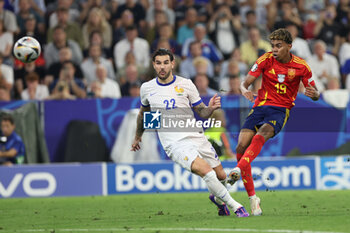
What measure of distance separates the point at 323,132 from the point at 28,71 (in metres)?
6.54

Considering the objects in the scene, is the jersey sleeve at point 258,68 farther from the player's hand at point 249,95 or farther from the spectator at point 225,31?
the spectator at point 225,31

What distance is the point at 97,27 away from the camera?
17219 millimetres

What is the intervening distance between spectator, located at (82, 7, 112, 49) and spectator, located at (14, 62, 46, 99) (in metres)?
1.31

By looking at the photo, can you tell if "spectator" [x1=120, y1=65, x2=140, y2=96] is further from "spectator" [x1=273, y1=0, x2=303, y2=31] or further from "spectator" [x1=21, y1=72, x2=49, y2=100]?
"spectator" [x1=273, y1=0, x2=303, y2=31]

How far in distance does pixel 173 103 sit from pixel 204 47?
776 cm

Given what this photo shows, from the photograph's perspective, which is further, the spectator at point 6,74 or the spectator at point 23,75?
the spectator at point 23,75

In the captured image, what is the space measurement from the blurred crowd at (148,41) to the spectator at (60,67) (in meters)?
0.03

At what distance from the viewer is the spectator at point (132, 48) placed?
55.0ft

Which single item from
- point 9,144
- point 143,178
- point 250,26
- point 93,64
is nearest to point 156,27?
point 93,64

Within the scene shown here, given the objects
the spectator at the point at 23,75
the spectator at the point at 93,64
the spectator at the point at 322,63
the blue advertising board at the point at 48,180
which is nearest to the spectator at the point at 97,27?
the spectator at the point at 93,64

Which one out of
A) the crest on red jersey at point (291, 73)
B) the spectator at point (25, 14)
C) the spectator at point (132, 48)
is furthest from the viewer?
the spectator at point (25, 14)

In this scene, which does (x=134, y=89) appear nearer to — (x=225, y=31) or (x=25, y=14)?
(x=225, y=31)

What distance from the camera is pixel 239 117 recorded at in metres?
14.5

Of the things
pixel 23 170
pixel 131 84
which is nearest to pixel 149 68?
pixel 131 84
